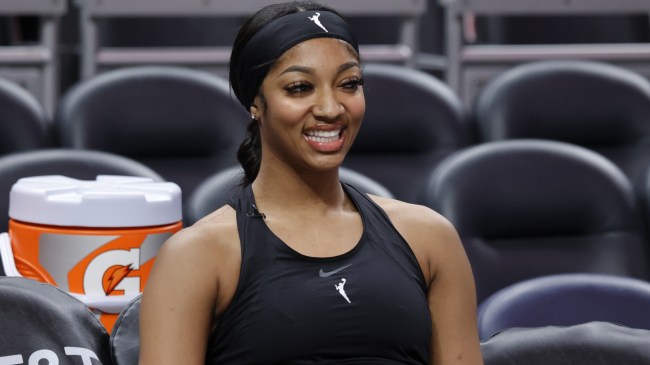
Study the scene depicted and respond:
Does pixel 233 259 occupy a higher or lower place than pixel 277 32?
lower

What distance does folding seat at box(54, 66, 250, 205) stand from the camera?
2924 mm

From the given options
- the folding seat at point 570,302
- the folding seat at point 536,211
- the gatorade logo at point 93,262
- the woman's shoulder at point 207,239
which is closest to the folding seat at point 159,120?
the folding seat at point 536,211

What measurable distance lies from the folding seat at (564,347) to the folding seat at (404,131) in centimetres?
164

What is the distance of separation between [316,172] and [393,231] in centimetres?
12

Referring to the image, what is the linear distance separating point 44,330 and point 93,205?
29 cm

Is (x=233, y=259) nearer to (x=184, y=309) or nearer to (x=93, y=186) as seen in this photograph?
(x=184, y=309)

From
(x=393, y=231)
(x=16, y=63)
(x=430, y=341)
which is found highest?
(x=393, y=231)

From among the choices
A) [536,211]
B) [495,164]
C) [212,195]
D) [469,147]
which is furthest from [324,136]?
[469,147]

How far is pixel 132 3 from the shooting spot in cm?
380

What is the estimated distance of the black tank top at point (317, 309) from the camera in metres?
1.37

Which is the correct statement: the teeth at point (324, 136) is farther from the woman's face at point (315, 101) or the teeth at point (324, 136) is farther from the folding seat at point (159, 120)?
the folding seat at point (159, 120)

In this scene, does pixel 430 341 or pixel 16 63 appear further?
pixel 16 63

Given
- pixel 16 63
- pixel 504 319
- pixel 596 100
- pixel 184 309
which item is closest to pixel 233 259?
pixel 184 309

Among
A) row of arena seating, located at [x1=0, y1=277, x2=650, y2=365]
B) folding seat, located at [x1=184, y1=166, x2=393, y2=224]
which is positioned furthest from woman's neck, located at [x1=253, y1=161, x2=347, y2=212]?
folding seat, located at [x1=184, y1=166, x2=393, y2=224]
